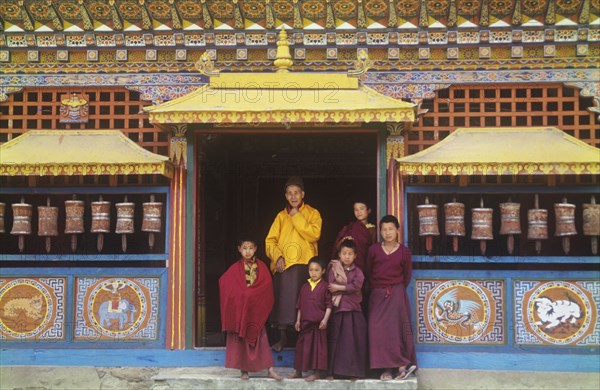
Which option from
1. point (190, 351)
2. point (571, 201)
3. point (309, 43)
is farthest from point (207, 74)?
point (571, 201)

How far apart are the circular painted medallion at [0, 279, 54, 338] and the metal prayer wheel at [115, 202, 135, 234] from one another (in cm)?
110

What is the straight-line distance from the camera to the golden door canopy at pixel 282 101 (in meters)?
7.41

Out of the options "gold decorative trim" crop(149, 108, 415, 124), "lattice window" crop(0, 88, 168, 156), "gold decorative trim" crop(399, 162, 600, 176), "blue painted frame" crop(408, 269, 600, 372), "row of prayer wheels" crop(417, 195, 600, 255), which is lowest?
"blue painted frame" crop(408, 269, 600, 372)

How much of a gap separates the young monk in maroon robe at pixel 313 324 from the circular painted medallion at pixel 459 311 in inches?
48.4

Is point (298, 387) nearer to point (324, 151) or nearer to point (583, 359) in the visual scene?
point (583, 359)

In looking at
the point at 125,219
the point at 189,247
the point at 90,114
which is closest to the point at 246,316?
the point at 189,247

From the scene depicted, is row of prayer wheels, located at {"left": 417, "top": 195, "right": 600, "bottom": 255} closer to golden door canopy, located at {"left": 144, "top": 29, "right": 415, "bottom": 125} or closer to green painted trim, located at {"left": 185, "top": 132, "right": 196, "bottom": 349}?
golden door canopy, located at {"left": 144, "top": 29, "right": 415, "bottom": 125}

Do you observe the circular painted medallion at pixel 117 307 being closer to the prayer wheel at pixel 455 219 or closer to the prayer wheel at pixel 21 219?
the prayer wheel at pixel 21 219

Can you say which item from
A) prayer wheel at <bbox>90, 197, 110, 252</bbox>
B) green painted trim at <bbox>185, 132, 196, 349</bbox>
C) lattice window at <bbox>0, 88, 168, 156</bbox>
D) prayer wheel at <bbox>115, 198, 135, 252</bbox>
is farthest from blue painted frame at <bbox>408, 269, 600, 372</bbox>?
lattice window at <bbox>0, 88, 168, 156</bbox>

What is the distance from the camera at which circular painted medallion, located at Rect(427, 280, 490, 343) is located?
785cm

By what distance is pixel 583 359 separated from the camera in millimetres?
7754

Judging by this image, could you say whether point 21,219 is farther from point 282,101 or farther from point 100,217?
point 282,101

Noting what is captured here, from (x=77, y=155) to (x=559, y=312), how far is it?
5.25 meters

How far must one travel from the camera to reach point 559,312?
25.7 ft
